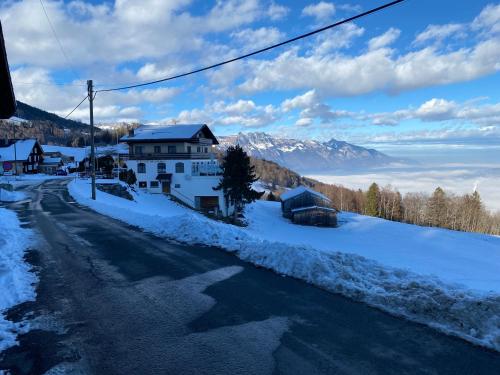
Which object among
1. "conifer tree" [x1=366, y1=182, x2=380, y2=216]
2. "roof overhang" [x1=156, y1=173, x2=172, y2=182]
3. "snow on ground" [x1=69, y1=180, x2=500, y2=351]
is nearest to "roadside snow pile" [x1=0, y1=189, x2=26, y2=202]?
"snow on ground" [x1=69, y1=180, x2=500, y2=351]

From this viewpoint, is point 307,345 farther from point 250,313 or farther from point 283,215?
point 283,215

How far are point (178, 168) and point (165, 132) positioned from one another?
646 cm

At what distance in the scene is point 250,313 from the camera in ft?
21.8

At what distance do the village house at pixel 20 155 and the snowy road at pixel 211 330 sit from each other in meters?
77.6

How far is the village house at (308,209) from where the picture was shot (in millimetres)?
53656

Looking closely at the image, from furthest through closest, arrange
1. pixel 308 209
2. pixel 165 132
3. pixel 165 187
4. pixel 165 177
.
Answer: pixel 308 209
pixel 165 132
pixel 165 187
pixel 165 177

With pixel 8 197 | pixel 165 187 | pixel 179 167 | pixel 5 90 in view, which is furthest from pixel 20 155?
pixel 5 90

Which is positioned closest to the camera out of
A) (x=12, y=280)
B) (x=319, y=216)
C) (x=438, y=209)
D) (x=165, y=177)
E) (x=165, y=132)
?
(x=12, y=280)

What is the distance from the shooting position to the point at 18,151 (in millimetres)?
77312

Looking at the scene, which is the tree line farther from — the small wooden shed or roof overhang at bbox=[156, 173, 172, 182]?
roof overhang at bbox=[156, 173, 172, 182]

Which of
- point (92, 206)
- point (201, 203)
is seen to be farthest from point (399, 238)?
point (92, 206)

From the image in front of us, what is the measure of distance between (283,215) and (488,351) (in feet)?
180

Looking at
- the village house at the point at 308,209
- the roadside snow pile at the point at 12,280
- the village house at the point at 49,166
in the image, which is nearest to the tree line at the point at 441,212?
the village house at the point at 308,209

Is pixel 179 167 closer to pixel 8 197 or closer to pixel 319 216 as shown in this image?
pixel 319 216
